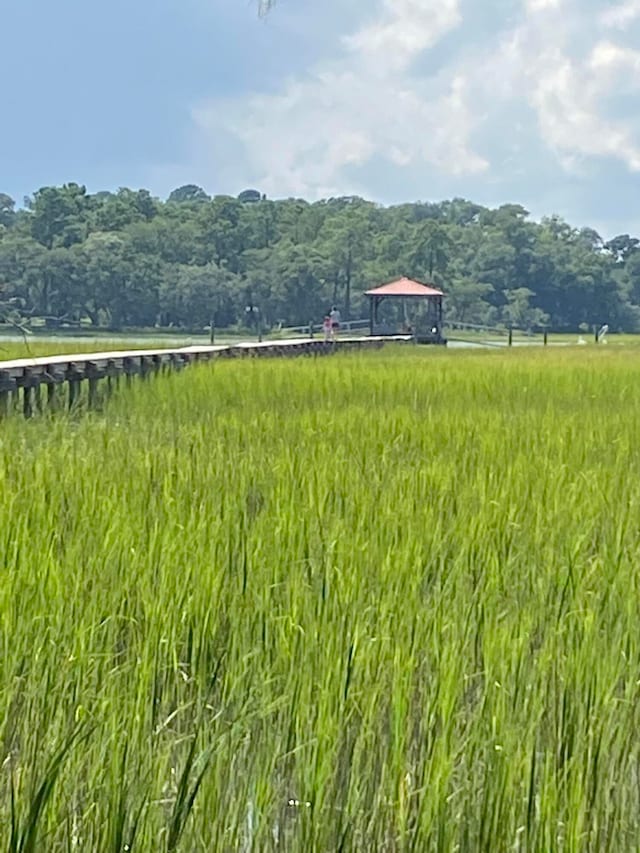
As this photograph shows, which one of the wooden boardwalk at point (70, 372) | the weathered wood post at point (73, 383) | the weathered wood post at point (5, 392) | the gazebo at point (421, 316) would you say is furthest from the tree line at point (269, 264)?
the weathered wood post at point (5, 392)

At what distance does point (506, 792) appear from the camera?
2.00m

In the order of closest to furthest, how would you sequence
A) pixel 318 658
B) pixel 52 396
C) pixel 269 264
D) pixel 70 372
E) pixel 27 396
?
pixel 318 658 → pixel 27 396 → pixel 52 396 → pixel 70 372 → pixel 269 264

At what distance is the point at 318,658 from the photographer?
8.61ft

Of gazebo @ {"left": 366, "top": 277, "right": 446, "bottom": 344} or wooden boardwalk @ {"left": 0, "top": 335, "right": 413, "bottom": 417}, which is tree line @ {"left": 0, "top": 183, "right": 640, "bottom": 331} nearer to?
gazebo @ {"left": 366, "top": 277, "right": 446, "bottom": 344}

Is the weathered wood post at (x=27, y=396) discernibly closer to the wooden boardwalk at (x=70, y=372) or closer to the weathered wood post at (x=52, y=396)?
the wooden boardwalk at (x=70, y=372)

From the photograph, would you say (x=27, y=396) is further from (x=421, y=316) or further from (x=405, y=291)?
(x=421, y=316)

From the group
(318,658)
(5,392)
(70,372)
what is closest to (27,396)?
(5,392)

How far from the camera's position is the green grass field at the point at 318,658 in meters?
1.98

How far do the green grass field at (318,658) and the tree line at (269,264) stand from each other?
40.3 m

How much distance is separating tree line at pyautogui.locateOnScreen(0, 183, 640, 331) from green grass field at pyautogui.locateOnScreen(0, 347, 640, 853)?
4031 centimetres

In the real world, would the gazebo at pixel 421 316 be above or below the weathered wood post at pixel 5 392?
below

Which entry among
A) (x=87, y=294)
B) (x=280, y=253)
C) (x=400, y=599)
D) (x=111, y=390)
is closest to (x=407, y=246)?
(x=280, y=253)

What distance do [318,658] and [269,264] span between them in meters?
54.3

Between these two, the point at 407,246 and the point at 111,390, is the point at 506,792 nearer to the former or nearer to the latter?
the point at 111,390
